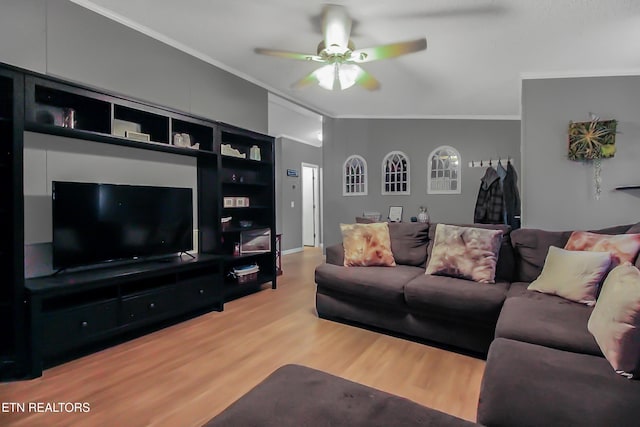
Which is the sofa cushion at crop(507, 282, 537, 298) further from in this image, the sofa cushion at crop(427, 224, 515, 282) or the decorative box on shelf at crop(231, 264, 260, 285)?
the decorative box on shelf at crop(231, 264, 260, 285)

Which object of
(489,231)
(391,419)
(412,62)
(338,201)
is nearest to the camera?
(391,419)

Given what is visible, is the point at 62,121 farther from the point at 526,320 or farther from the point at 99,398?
the point at 526,320

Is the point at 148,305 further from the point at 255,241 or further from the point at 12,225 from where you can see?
the point at 255,241

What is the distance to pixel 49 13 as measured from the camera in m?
2.35

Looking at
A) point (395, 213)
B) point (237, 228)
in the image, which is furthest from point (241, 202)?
point (395, 213)

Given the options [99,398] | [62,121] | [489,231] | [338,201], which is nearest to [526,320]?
[489,231]

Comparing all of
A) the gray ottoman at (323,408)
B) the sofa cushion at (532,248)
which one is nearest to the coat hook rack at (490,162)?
the sofa cushion at (532,248)

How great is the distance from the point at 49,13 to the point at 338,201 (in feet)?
14.8

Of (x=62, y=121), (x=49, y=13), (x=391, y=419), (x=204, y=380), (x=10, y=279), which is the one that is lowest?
(x=204, y=380)

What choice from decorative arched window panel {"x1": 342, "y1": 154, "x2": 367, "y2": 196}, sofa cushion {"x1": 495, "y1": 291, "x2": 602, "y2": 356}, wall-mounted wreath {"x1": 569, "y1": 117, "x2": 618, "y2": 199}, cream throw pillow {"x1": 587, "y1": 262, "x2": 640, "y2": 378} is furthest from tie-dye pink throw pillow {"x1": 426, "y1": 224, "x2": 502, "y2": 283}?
decorative arched window panel {"x1": 342, "y1": 154, "x2": 367, "y2": 196}

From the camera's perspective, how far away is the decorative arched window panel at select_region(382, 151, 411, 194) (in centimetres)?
577

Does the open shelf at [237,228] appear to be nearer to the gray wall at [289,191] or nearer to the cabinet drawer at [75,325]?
the cabinet drawer at [75,325]

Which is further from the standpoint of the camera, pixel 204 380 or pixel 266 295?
pixel 266 295

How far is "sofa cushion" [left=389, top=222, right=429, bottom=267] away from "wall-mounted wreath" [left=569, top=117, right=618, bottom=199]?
192 cm
